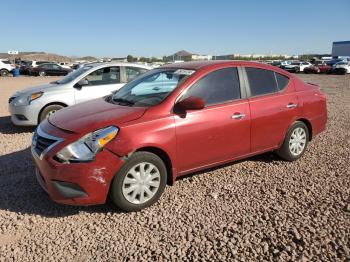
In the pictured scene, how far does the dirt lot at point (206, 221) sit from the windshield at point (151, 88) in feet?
4.02

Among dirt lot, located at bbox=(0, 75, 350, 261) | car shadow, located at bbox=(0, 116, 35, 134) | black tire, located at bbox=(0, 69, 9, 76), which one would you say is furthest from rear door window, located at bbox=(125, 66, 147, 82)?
black tire, located at bbox=(0, 69, 9, 76)

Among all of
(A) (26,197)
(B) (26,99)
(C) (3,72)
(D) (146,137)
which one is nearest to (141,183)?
(D) (146,137)

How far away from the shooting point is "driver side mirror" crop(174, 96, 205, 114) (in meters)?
4.16

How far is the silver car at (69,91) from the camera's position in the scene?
7.90 metres

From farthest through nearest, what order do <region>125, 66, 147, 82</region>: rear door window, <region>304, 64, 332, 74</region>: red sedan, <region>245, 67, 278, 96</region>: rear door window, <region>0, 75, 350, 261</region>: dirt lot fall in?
<region>304, 64, 332, 74</region>: red sedan → <region>125, 66, 147, 82</region>: rear door window → <region>245, 67, 278, 96</region>: rear door window → <region>0, 75, 350, 261</region>: dirt lot

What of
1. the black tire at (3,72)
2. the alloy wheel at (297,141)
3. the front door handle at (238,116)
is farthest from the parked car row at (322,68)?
the front door handle at (238,116)

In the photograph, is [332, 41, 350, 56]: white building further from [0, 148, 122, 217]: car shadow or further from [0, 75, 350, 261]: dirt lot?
[0, 148, 122, 217]: car shadow

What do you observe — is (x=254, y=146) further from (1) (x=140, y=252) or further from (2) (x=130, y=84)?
(1) (x=140, y=252)

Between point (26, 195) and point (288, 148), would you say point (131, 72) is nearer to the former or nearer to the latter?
point (288, 148)

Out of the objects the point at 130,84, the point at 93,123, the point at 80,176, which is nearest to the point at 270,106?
the point at 130,84

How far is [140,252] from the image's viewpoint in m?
3.30

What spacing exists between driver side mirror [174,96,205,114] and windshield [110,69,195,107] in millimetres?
254

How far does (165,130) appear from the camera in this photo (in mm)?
4113

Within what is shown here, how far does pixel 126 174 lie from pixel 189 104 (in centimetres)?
110
